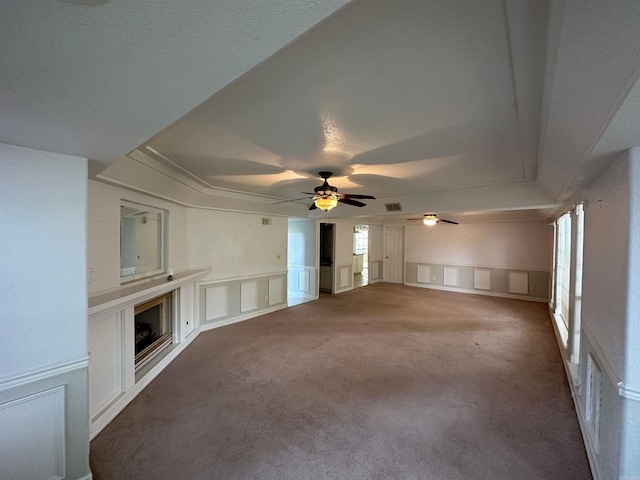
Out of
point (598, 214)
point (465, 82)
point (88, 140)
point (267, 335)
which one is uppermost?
point (465, 82)

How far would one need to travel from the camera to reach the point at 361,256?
976 centimetres

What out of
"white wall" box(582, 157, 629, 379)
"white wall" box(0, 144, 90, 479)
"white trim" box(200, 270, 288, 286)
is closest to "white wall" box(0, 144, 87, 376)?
"white wall" box(0, 144, 90, 479)

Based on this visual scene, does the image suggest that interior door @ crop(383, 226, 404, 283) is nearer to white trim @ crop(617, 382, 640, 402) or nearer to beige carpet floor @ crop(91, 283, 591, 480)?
beige carpet floor @ crop(91, 283, 591, 480)

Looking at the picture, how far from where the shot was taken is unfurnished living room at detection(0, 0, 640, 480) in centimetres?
87

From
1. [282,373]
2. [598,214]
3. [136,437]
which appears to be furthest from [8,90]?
[598,214]

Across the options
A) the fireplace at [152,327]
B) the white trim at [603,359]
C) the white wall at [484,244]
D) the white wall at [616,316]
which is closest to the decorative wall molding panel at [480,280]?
the white wall at [484,244]

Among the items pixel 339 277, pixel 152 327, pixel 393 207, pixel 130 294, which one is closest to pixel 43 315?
pixel 130 294

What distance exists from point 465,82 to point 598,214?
1481mm

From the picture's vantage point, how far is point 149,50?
0.78 meters

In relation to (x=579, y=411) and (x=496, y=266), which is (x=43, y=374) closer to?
(x=579, y=411)

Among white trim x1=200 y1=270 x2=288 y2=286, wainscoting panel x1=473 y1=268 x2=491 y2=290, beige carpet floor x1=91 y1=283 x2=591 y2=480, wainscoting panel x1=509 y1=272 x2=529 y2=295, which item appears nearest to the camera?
beige carpet floor x1=91 y1=283 x2=591 y2=480

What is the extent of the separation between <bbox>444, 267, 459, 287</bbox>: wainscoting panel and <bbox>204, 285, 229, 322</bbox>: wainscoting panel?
6.32 metres

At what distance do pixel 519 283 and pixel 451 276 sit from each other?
163 centimetres

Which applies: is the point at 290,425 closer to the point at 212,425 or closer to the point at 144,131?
the point at 212,425
